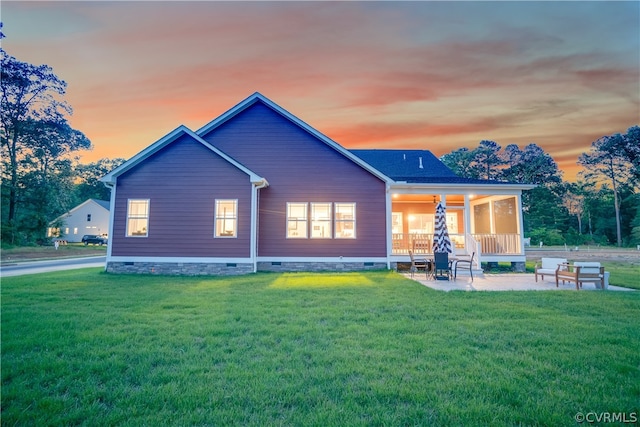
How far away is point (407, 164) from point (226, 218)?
1106 cm

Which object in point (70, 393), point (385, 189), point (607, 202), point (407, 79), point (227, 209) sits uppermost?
point (407, 79)

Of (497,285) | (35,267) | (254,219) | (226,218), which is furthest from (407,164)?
(35,267)

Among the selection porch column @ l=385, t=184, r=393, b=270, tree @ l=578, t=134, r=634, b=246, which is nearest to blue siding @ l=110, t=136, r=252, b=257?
porch column @ l=385, t=184, r=393, b=270

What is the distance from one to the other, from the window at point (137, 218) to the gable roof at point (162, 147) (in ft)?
4.30

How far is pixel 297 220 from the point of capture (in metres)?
13.9

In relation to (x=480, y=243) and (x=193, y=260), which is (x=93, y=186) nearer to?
(x=193, y=260)

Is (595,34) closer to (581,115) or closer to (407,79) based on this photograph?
(407,79)

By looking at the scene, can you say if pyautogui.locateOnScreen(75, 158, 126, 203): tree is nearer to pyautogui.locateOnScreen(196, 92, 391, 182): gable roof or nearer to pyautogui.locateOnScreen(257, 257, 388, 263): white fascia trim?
pyautogui.locateOnScreen(196, 92, 391, 182): gable roof

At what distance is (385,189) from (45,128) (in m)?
36.7

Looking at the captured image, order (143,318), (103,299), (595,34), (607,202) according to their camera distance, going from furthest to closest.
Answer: (607,202), (595,34), (103,299), (143,318)

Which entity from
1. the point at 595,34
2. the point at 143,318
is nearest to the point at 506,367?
the point at 143,318

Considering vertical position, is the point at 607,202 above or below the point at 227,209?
above

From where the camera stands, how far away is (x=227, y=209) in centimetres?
1273

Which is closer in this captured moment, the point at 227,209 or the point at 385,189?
the point at 227,209
